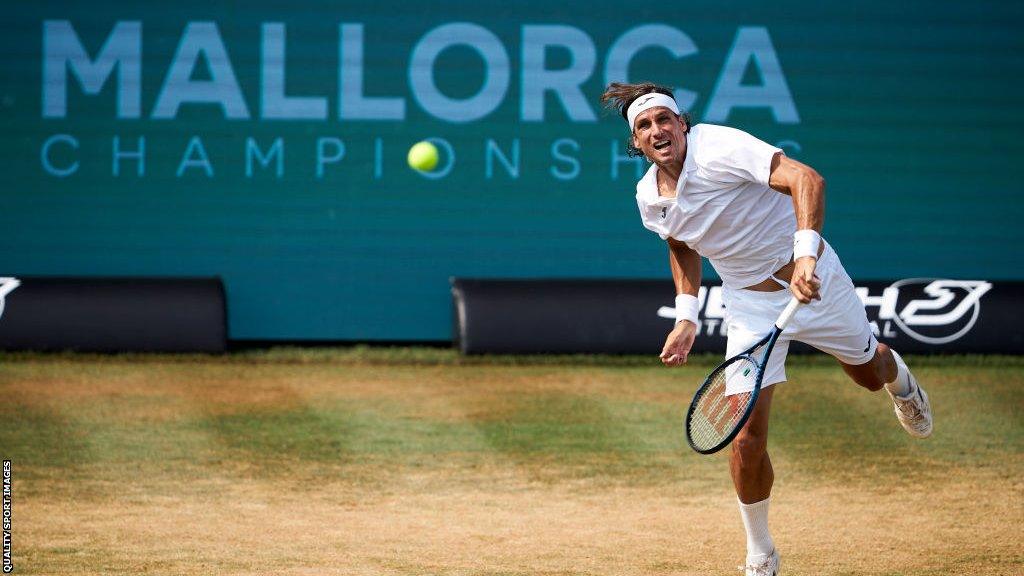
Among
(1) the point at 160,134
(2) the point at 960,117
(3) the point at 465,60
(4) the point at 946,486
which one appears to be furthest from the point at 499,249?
(4) the point at 946,486

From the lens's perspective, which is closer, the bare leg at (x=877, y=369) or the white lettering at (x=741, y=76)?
the bare leg at (x=877, y=369)

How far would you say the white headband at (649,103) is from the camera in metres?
4.82

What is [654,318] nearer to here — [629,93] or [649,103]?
[629,93]

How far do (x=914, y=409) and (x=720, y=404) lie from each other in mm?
1288

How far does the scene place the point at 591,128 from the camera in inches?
435

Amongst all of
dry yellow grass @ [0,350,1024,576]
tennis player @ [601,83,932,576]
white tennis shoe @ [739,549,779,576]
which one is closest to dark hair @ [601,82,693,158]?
tennis player @ [601,83,932,576]

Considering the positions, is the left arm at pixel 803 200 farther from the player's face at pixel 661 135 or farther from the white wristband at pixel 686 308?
the white wristband at pixel 686 308

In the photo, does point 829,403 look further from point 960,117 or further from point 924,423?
point 960,117

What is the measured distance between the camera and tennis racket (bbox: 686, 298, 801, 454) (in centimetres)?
453

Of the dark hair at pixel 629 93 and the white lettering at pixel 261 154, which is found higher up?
the dark hair at pixel 629 93

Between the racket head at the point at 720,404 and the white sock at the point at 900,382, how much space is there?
101cm

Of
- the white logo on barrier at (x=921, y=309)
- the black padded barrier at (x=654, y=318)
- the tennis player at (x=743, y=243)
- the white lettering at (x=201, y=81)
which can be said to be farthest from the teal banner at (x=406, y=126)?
the tennis player at (x=743, y=243)

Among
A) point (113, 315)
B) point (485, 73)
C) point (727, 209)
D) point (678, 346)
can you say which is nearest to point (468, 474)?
point (678, 346)

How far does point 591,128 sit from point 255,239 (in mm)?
2849
